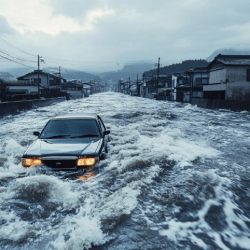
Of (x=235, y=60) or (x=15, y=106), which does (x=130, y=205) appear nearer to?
(x=15, y=106)

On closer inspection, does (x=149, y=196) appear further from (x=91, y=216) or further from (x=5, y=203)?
(x=5, y=203)

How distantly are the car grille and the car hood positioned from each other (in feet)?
0.40

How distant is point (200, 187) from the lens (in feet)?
18.9

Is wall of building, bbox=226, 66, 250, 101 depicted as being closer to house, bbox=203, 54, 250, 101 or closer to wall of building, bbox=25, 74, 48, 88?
house, bbox=203, 54, 250, 101

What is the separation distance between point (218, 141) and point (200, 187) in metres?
6.58

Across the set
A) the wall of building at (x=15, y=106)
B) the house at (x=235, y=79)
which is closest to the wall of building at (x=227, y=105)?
the house at (x=235, y=79)

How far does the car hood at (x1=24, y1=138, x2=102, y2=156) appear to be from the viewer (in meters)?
5.43

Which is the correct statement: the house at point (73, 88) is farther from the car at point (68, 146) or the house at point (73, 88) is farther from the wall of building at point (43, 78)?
the car at point (68, 146)

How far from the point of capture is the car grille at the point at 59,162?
5289mm

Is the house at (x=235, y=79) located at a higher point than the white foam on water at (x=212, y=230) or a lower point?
higher

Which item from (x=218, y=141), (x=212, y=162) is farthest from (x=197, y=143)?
(x=212, y=162)

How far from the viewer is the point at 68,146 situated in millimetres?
5738

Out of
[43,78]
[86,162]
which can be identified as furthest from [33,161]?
[43,78]

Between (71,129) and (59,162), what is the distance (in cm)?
160
